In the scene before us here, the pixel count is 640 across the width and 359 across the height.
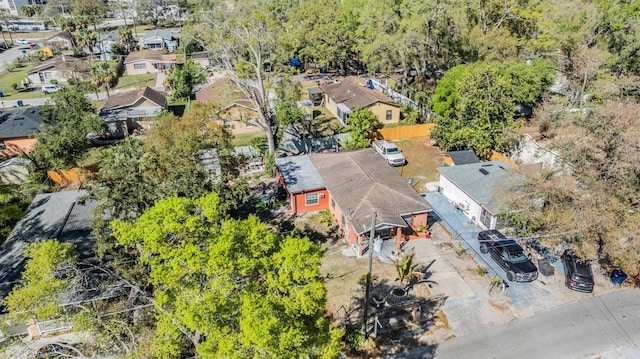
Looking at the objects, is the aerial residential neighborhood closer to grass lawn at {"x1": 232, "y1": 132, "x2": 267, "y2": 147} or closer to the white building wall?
the white building wall

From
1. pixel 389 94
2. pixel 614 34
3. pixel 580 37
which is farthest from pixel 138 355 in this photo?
pixel 614 34

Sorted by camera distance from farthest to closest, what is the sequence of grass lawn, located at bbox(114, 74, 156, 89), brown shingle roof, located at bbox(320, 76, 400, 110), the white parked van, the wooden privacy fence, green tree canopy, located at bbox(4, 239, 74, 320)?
grass lawn, located at bbox(114, 74, 156, 89) < the white parked van < brown shingle roof, located at bbox(320, 76, 400, 110) < the wooden privacy fence < green tree canopy, located at bbox(4, 239, 74, 320)

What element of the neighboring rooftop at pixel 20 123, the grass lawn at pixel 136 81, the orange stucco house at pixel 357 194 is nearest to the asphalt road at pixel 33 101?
the grass lawn at pixel 136 81

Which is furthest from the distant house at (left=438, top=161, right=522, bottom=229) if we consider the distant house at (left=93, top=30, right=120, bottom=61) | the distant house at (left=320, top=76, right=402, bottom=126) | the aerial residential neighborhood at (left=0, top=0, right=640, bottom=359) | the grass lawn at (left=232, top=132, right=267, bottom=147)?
the distant house at (left=93, top=30, right=120, bottom=61)

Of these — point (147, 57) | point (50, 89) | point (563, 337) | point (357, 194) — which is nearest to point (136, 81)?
point (147, 57)

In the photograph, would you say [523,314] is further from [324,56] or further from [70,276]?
[324,56]

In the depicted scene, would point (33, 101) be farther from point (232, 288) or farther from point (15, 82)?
point (232, 288)
